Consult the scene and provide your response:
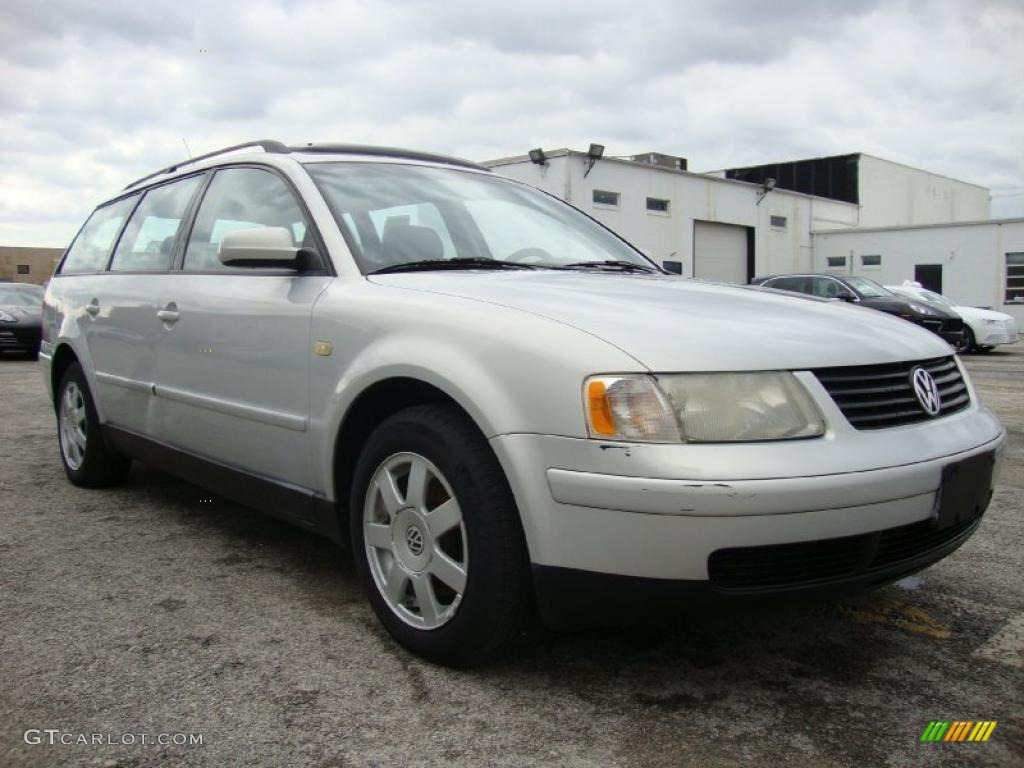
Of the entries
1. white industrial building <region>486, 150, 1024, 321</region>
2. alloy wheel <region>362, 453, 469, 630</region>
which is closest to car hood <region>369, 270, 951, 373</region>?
alloy wheel <region>362, 453, 469, 630</region>

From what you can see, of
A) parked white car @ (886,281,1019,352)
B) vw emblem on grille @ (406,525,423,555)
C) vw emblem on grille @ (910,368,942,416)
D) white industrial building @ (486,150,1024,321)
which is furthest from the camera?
white industrial building @ (486,150,1024,321)

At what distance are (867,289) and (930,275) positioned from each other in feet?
52.5

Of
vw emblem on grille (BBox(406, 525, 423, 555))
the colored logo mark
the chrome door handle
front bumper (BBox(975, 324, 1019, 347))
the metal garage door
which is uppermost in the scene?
the metal garage door

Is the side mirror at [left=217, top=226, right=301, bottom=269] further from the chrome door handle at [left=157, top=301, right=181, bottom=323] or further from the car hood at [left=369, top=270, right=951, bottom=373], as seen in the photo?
the chrome door handle at [left=157, top=301, right=181, bottom=323]

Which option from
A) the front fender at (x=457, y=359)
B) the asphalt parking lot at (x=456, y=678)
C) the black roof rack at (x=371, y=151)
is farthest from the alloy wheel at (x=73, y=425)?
the front fender at (x=457, y=359)

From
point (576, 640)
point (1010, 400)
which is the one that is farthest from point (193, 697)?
point (1010, 400)

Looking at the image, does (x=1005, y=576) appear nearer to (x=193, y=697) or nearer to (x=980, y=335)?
(x=193, y=697)

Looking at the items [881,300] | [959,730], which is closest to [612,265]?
[959,730]

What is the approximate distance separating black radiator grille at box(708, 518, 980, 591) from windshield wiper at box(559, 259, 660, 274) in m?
1.44

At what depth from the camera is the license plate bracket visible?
2191mm

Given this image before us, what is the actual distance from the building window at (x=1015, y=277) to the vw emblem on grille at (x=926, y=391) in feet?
98.5

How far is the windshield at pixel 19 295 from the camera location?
614 inches

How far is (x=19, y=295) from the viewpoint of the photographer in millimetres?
15930

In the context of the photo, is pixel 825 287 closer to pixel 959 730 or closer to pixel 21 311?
pixel 21 311
